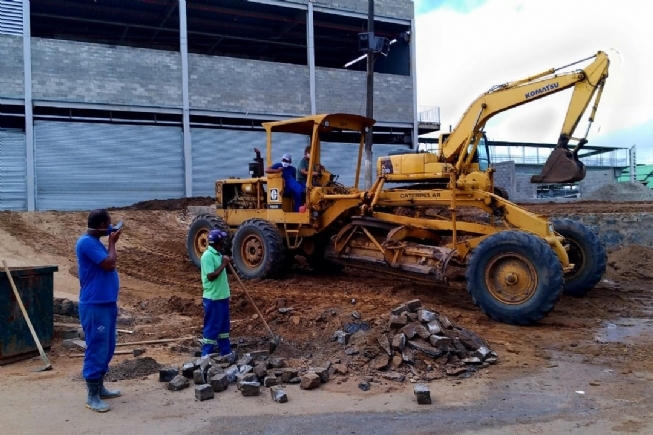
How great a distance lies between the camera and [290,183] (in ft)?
36.9

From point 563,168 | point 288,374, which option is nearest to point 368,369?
point 288,374

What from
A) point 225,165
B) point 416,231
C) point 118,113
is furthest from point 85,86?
point 416,231

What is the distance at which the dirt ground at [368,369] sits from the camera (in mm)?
4883

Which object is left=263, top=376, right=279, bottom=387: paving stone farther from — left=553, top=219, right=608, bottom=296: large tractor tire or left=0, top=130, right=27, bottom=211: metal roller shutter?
left=0, top=130, right=27, bottom=211: metal roller shutter

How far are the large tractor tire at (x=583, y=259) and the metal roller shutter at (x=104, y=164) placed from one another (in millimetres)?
15726

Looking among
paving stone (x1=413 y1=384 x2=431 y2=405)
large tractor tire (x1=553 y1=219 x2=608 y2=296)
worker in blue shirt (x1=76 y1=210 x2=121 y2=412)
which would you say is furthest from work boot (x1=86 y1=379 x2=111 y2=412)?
large tractor tire (x1=553 y1=219 x2=608 y2=296)

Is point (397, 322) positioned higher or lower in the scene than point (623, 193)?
lower

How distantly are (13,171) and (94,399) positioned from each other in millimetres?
16688

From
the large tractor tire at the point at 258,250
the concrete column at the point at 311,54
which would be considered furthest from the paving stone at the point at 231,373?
the concrete column at the point at 311,54

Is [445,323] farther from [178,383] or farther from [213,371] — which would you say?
[178,383]

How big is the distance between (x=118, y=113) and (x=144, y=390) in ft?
58.6

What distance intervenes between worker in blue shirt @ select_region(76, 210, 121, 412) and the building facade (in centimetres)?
1169

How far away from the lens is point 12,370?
6371mm

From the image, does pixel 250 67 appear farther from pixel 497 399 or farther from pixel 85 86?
pixel 497 399
